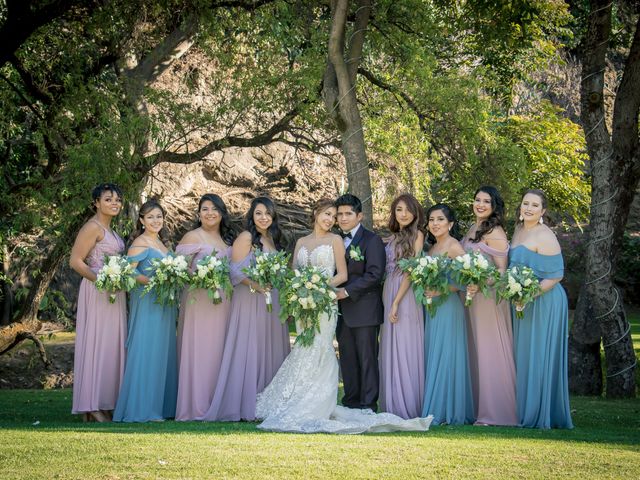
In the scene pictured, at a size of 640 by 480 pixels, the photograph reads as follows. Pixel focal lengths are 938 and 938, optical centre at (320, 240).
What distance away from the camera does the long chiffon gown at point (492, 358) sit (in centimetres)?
904

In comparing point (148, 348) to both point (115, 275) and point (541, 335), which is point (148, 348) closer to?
point (115, 275)

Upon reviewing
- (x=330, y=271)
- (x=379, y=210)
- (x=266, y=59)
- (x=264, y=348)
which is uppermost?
(x=266, y=59)

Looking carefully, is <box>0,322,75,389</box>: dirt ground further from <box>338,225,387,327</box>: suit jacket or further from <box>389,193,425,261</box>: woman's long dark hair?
<box>389,193,425,261</box>: woman's long dark hair

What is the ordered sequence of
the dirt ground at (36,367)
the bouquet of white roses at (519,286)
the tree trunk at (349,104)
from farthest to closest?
the dirt ground at (36,367), the tree trunk at (349,104), the bouquet of white roses at (519,286)

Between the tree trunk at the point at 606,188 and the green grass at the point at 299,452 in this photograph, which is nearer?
the green grass at the point at 299,452

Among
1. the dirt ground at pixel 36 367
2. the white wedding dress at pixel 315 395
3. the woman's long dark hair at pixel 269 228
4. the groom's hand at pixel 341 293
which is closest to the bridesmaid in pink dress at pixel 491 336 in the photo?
the white wedding dress at pixel 315 395

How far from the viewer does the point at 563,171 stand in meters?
20.4

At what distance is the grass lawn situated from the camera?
6262mm

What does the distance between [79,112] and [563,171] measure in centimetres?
1147

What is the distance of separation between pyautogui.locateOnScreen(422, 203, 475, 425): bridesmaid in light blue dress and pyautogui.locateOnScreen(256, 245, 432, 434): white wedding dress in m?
0.58

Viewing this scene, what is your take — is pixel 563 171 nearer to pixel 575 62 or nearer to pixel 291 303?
pixel 575 62

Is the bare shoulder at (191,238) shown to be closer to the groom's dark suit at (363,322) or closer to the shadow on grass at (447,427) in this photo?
the groom's dark suit at (363,322)

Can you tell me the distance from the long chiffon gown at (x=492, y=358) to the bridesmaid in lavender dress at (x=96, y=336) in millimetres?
3534

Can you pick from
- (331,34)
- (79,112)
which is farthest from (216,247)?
(79,112)
